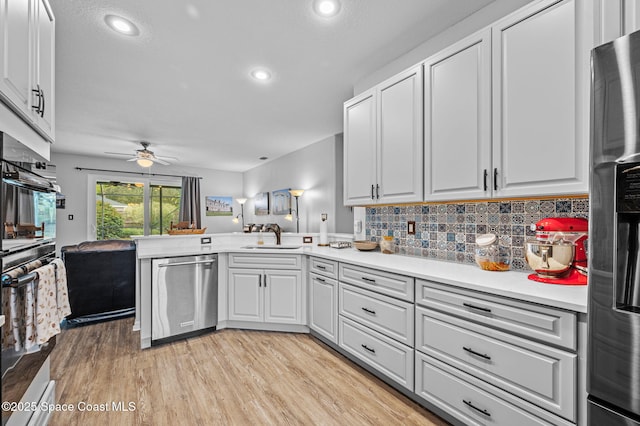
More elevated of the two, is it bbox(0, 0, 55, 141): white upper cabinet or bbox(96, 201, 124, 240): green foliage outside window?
bbox(0, 0, 55, 141): white upper cabinet

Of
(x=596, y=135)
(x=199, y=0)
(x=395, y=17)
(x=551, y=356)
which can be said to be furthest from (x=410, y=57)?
(x=551, y=356)

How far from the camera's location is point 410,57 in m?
2.46

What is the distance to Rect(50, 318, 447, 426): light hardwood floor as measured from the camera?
1.77 metres

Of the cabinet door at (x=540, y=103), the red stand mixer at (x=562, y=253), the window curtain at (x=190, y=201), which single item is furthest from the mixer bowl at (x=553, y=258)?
the window curtain at (x=190, y=201)

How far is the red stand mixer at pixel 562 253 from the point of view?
1480 mm

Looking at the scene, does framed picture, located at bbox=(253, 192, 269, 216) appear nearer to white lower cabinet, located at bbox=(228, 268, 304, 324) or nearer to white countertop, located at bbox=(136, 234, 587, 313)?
white countertop, located at bbox=(136, 234, 587, 313)

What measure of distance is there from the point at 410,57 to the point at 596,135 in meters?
1.80

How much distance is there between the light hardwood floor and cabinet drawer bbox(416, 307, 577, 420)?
491 millimetres

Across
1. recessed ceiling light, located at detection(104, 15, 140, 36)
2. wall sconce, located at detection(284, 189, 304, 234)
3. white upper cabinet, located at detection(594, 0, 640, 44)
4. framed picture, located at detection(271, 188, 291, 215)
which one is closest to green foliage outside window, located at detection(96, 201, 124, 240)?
framed picture, located at detection(271, 188, 291, 215)

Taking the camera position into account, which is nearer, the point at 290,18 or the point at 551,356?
the point at 551,356

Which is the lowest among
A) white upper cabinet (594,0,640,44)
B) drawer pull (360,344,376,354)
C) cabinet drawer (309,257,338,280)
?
drawer pull (360,344,376,354)

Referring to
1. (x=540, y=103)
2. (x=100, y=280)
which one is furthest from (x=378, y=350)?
(x=100, y=280)

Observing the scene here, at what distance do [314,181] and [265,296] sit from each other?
2.71 m

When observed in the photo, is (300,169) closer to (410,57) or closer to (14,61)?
(410,57)
